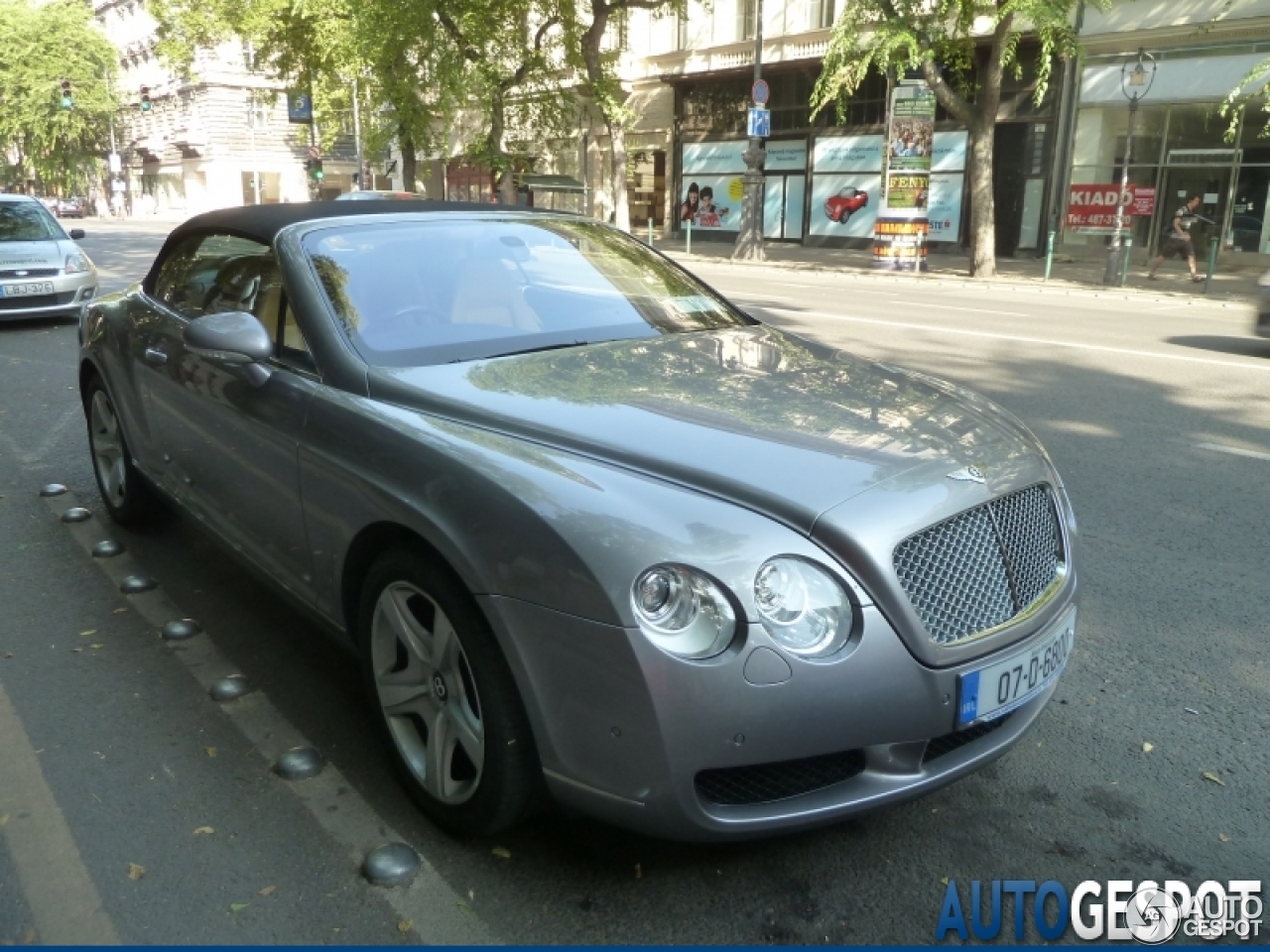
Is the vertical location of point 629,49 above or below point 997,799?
above

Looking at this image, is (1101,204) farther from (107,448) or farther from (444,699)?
(444,699)

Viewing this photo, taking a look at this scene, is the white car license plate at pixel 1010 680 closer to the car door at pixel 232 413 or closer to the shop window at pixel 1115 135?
the car door at pixel 232 413

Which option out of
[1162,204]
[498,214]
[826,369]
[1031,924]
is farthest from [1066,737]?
[1162,204]

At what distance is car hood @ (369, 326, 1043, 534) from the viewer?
98.0 inches

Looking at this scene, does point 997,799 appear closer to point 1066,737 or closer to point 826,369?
point 1066,737

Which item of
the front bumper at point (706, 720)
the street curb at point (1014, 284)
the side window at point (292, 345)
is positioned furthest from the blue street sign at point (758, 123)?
the front bumper at point (706, 720)

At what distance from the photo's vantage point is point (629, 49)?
35.0 metres

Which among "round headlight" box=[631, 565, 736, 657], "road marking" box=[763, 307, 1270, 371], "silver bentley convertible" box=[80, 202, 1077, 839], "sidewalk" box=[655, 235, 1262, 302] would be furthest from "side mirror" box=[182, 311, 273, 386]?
"sidewalk" box=[655, 235, 1262, 302]

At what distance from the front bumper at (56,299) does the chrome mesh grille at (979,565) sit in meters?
11.6

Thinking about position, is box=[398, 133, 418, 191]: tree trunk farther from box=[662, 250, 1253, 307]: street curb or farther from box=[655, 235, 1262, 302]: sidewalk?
box=[662, 250, 1253, 307]: street curb

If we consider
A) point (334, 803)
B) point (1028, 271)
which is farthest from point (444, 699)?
point (1028, 271)

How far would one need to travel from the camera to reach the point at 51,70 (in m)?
63.3

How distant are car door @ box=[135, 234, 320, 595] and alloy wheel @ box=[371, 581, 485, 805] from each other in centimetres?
50

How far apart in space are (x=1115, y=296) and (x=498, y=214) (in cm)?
1581
